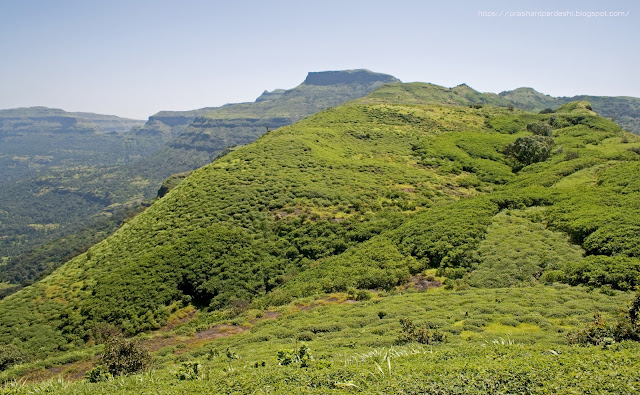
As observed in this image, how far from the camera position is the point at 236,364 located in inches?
593

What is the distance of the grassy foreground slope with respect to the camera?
25.5 metres

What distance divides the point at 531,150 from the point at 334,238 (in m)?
39.6

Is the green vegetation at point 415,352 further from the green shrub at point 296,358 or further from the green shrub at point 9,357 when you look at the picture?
the green shrub at point 9,357

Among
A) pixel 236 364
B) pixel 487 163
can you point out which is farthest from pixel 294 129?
pixel 236 364

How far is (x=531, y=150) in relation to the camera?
5741cm

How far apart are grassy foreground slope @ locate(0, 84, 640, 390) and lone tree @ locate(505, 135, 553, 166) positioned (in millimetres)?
718

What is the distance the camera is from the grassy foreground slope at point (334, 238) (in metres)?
25.5

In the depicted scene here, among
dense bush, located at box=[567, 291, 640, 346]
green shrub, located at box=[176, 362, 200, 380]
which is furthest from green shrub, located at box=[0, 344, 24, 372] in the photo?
dense bush, located at box=[567, 291, 640, 346]

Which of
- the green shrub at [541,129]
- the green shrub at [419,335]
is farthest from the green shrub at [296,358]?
the green shrub at [541,129]

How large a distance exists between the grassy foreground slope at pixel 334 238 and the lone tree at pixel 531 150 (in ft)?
2.36

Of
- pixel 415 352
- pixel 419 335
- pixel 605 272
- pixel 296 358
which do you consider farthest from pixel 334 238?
pixel 415 352

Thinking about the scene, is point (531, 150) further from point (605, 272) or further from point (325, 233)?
point (605, 272)

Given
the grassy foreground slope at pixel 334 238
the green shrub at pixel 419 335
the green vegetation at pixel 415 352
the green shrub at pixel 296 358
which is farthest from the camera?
the grassy foreground slope at pixel 334 238

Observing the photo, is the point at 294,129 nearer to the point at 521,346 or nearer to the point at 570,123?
the point at 570,123
